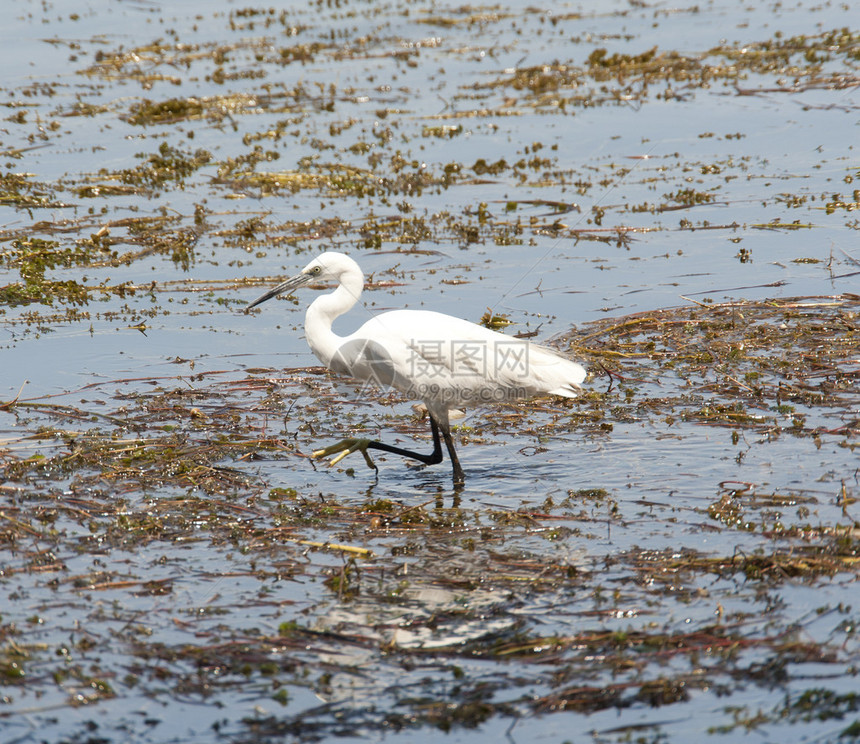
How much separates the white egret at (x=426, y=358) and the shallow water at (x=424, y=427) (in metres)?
0.50

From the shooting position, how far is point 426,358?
6699mm

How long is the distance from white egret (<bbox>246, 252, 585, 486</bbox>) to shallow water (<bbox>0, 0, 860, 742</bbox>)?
1.63ft

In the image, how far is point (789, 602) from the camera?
489 centimetres

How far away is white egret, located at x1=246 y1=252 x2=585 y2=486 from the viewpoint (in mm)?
6684

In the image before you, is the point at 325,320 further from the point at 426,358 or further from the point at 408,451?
the point at 408,451

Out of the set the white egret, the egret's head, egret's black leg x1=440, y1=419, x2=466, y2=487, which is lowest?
egret's black leg x1=440, y1=419, x2=466, y2=487

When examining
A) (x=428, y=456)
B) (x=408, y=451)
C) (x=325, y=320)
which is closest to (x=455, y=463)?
(x=428, y=456)

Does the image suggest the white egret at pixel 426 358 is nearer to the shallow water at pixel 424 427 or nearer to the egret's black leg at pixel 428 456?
the egret's black leg at pixel 428 456

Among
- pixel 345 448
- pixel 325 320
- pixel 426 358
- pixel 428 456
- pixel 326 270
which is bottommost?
pixel 428 456

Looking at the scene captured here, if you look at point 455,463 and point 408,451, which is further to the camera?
point 408,451

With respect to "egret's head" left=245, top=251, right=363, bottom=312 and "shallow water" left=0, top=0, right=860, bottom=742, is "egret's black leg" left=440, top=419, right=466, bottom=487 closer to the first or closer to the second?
"shallow water" left=0, top=0, right=860, bottom=742

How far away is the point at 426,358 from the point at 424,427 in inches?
54.8

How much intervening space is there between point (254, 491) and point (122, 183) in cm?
880

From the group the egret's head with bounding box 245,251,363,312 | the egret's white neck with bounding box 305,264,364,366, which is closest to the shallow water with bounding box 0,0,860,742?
the egret's white neck with bounding box 305,264,364,366
